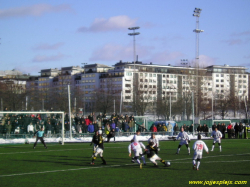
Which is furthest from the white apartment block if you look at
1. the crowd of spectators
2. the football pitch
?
the football pitch

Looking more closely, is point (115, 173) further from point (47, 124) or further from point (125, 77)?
point (125, 77)

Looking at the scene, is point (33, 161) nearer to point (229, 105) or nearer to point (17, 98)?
point (17, 98)

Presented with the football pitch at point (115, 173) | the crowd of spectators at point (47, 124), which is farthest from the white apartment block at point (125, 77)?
the football pitch at point (115, 173)

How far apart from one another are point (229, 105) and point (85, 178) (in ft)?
302

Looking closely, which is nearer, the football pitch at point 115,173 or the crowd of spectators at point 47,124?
the football pitch at point 115,173

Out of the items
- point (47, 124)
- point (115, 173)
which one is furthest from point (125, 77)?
point (115, 173)

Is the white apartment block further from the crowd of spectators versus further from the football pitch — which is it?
the football pitch

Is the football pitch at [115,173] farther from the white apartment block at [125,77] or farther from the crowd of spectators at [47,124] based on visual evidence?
the white apartment block at [125,77]

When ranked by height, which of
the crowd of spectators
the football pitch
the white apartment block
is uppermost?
the white apartment block

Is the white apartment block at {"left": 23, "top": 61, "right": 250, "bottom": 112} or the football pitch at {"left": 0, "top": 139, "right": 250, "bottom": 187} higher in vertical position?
the white apartment block at {"left": 23, "top": 61, "right": 250, "bottom": 112}

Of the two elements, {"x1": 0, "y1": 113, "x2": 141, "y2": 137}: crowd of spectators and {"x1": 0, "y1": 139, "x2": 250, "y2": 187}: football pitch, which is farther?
{"x1": 0, "y1": 113, "x2": 141, "y2": 137}: crowd of spectators

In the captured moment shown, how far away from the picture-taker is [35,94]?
366 feet

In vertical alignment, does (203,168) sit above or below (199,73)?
below

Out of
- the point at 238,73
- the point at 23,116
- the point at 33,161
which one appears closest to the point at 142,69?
the point at 238,73
